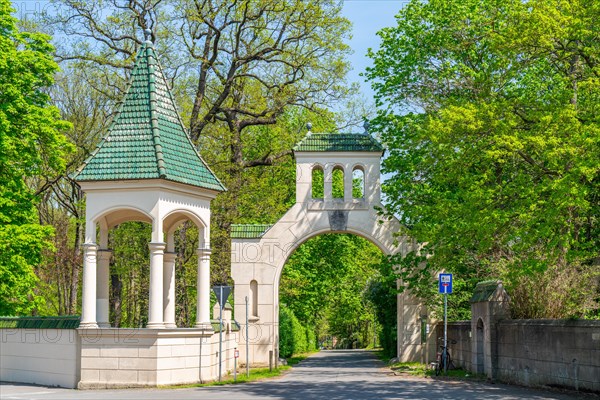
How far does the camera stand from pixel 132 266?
37.8m

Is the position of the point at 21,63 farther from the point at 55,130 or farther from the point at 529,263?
the point at 529,263

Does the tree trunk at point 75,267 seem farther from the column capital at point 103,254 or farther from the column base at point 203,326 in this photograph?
the column base at point 203,326

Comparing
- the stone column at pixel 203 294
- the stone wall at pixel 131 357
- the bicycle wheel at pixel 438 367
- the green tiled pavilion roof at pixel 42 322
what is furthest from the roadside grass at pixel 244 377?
the bicycle wheel at pixel 438 367

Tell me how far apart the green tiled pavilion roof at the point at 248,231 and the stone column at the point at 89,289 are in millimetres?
11192

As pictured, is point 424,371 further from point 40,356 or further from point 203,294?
point 40,356

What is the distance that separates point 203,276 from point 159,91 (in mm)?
5268

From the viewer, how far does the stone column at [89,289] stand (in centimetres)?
2173

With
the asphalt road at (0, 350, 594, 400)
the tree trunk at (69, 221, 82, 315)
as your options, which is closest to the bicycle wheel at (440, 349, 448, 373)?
the asphalt road at (0, 350, 594, 400)

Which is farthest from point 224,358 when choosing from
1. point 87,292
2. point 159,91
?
point 159,91

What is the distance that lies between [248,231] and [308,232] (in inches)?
91.9

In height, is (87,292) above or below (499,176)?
below

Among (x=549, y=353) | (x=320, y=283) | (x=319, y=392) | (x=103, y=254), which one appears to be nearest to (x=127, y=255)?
(x=103, y=254)

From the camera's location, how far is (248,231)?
109 ft

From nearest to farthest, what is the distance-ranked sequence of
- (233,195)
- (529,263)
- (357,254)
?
1. (529,263)
2. (233,195)
3. (357,254)
